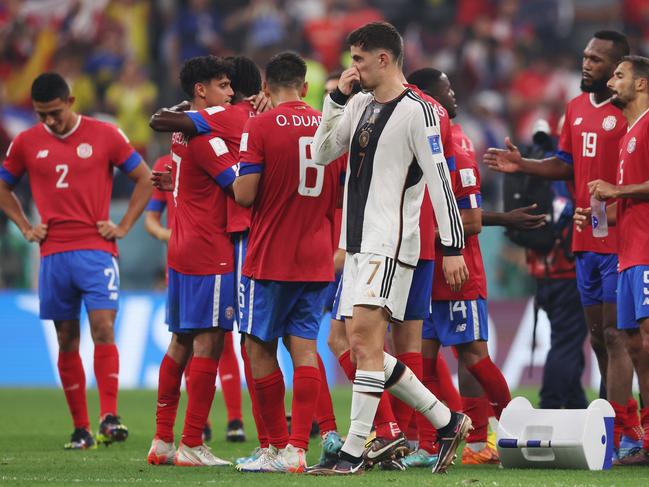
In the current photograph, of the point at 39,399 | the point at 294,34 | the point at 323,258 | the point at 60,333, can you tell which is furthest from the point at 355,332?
the point at 294,34

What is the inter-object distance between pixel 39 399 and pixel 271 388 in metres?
7.63

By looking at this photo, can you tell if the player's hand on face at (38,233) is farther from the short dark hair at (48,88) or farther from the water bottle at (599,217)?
the water bottle at (599,217)

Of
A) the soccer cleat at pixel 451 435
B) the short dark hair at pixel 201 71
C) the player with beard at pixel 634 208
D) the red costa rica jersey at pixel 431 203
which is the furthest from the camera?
the short dark hair at pixel 201 71

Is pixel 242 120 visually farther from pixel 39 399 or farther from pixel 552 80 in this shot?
pixel 552 80

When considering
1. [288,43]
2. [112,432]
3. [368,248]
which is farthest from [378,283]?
[288,43]

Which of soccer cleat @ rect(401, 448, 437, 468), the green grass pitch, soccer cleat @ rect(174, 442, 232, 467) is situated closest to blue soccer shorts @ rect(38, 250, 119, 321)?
the green grass pitch

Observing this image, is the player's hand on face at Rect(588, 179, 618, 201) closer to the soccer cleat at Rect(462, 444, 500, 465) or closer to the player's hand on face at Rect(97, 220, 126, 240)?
the soccer cleat at Rect(462, 444, 500, 465)

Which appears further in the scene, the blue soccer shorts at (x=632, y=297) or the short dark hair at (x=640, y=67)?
the short dark hair at (x=640, y=67)

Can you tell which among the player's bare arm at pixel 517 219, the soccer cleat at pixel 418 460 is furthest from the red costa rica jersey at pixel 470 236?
the soccer cleat at pixel 418 460

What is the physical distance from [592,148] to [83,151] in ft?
13.1

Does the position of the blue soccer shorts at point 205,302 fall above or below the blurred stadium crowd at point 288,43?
below

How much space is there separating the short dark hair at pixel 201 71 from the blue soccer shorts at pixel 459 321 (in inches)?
80.7

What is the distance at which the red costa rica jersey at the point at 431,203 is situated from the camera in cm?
787

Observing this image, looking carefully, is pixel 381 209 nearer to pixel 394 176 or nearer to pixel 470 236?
pixel 394 176
